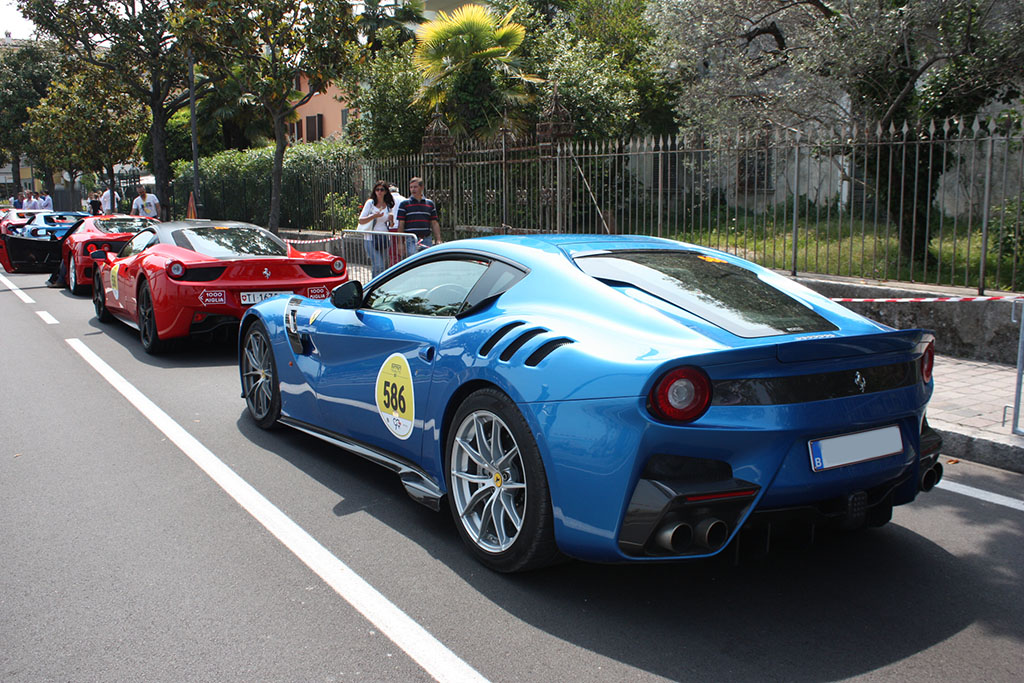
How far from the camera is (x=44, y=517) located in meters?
4.55

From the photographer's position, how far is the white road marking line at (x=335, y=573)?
309 centimetres

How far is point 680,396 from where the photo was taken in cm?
315

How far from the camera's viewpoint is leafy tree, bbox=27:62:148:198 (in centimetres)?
3538

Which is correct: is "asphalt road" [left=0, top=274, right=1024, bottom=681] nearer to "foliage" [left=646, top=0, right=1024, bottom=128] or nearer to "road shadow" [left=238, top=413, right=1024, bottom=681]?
"road shadow" [left=238, top=413, right=1024, bottom=681]

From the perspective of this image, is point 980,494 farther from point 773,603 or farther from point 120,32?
point 120,32

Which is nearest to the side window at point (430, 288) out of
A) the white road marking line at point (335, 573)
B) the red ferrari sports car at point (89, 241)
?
the white road marking line at point (335, 573)

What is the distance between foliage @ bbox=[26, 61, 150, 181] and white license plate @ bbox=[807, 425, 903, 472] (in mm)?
35042

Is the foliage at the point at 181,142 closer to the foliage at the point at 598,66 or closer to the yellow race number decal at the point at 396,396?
the foliage at the point at 598,66

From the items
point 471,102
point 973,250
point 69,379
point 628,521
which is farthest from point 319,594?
A: point 471,102

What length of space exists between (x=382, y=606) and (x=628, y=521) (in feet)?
3.45

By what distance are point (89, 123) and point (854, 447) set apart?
38.6m

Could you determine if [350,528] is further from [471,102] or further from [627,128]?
[627,128]

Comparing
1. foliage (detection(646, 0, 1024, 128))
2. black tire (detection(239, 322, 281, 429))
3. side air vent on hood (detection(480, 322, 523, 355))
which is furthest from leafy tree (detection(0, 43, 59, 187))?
side air vent on hood (detection(480, 322, 523, 355))

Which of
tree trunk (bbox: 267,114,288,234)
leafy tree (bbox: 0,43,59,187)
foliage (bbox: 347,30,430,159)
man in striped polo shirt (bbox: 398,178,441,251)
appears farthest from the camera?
leafy tree (bbox: 0,43,59,187)
